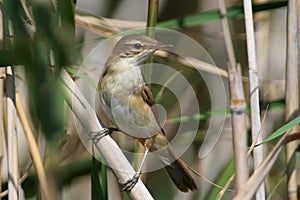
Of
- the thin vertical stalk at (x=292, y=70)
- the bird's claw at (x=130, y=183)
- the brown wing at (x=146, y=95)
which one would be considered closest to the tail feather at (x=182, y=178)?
the brown wing at (x=146, y=95)

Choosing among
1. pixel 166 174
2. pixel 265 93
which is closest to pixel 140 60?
pixel 166 174

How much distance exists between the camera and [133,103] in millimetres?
1624

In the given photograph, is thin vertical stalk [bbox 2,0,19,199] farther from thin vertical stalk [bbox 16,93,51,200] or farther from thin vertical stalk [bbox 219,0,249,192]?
thin vertical stalk [bbox 219,0,249,192]

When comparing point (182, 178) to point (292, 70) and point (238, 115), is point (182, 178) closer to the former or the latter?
point (292, 70)

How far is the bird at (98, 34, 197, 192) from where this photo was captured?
1.57 meters

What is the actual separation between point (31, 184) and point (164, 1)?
33.4 inches

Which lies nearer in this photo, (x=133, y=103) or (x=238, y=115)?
(x=238, y=115)

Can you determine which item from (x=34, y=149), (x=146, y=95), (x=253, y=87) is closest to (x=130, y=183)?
(x=34, y=149)

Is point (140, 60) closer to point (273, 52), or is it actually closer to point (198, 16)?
point (198, 16)

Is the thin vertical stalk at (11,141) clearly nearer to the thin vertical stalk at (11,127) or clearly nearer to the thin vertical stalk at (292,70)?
the thin vertical stalk at (11,127)

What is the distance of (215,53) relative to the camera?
76.2 inches

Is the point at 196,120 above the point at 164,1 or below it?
below

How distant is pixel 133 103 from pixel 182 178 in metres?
0.25

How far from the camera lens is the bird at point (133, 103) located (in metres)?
1.57
